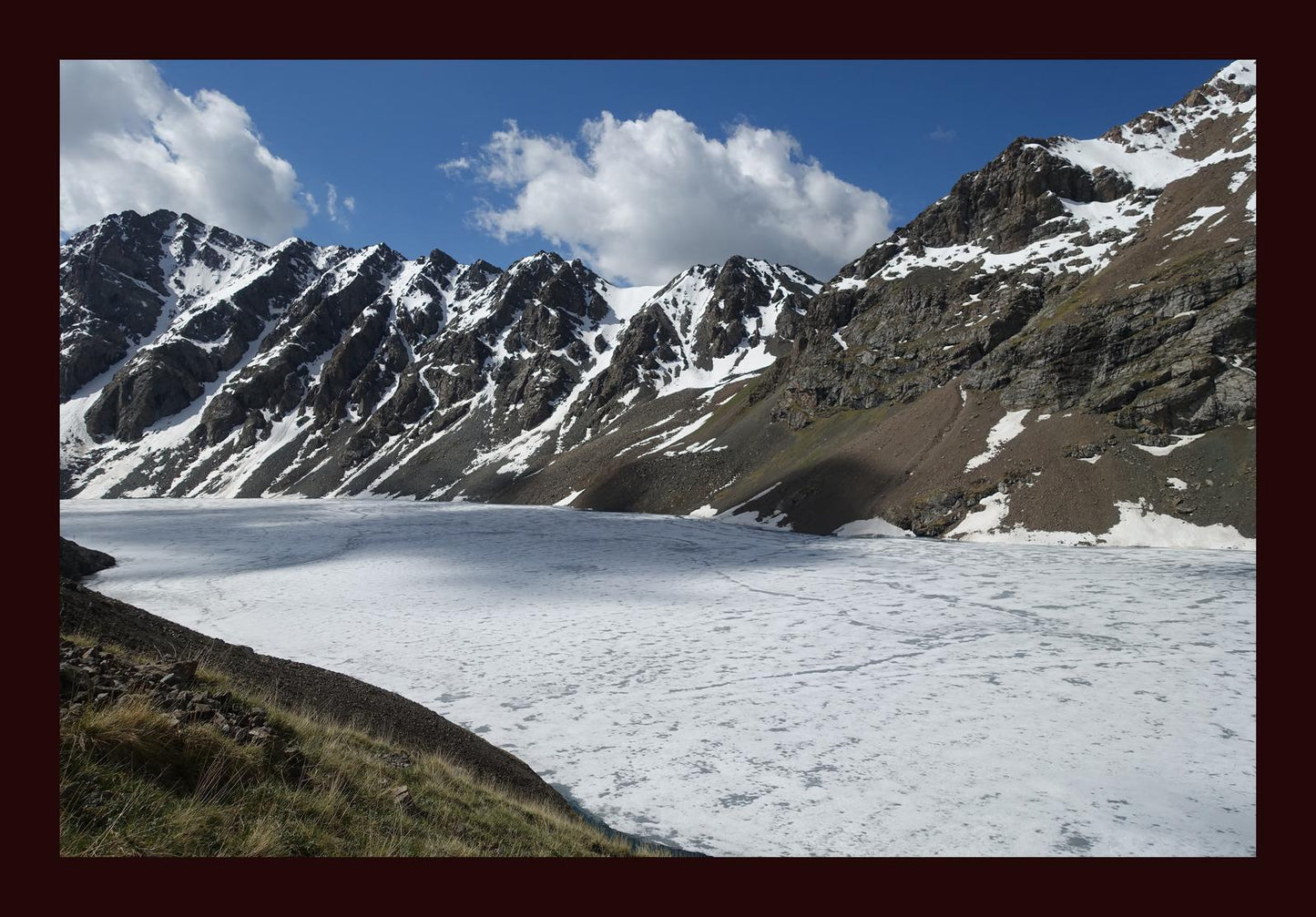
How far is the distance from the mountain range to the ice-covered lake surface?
1100 centimetres

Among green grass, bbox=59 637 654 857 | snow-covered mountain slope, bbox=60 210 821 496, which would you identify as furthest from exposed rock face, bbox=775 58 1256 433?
green grass, bbox=59 637 654 857

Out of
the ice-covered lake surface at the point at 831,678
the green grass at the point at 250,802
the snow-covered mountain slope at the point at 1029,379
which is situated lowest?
the ice-covered lake surface at the point at 831,678

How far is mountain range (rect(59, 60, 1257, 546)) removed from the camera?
45.6 m

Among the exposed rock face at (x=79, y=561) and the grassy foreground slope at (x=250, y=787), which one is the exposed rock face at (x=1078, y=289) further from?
the exposed rock face at (x=79, y=561)

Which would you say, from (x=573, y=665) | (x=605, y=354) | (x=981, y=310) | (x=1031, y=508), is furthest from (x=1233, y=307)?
(x=605, y=354)

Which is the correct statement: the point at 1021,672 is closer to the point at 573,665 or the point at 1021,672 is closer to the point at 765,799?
the point at 765,799

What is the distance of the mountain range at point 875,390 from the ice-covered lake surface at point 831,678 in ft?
36.1

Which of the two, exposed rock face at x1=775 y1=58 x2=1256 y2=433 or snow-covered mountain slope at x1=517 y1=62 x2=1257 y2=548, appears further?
exposed rock face at x1=775 y1=58 x2=1256 y2=433

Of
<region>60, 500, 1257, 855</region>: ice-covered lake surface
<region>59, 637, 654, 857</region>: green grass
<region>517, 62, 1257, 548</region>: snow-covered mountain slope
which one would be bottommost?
<region>60, 500, 1257, 855</region>: ice-covered lake surface

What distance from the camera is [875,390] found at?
74.4 metres

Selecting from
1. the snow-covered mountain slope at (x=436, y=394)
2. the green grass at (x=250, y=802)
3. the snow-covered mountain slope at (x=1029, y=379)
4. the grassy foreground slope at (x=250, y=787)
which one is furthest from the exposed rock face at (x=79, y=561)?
the snow-covered mountain slope at (x=436, y=394)

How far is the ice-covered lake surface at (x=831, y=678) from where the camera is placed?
406 inches

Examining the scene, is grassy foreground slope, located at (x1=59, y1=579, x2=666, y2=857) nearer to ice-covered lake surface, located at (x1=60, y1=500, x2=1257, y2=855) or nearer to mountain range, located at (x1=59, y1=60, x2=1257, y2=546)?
ice-covered lake surface, located at (x1=60, y1=500, x2=1257, y2=855)

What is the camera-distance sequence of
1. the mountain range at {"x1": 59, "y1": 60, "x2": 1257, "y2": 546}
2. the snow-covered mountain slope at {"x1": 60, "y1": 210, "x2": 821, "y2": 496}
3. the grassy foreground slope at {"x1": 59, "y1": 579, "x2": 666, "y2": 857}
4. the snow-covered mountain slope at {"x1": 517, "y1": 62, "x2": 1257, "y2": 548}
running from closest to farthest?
the grassy foreground slope at {"x1": 59, "y1": 579, "x2": 666, "y2": 857} → the snow-covered mountain slope at {"x1": 517, "y1": 62, "x2": 1257, "y2": 548} → the mountain range at {"x1": 59, "y1": 60, "x2": 1257, "y2": 546} → the snow-covered mountain slope at {"x1": 60, "y1": 210, "x2": 821, "y2": 496}
